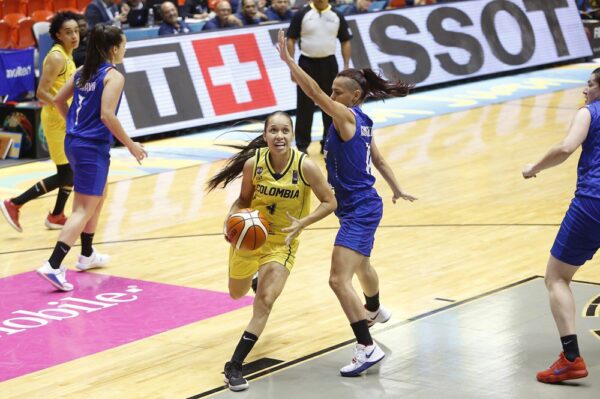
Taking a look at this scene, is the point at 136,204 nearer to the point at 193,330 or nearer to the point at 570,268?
the point at 193,330

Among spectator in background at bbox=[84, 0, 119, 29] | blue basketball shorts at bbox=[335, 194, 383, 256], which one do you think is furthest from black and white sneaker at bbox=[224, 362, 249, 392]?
spectator in background at bbox=[84, 0, 119, 29]

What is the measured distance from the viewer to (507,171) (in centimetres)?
1245

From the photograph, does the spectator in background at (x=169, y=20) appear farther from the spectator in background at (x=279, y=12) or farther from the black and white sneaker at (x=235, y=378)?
the black and white sneaker at (x=235, y=378)

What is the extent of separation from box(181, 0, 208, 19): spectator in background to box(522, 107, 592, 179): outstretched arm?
13928 mm

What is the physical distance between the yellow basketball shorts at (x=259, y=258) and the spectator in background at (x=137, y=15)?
37.0ft

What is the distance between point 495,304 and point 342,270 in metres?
1.68

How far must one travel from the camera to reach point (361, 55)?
17938 mm

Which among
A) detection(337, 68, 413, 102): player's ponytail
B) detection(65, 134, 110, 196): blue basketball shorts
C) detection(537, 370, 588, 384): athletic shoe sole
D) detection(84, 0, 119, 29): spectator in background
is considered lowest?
detection(537, 370, 588, 384): athletic shoe sole

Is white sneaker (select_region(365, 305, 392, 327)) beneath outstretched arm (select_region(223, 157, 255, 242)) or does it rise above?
beneath

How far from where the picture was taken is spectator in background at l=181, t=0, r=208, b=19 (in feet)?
63.9

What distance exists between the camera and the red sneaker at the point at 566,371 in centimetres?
601

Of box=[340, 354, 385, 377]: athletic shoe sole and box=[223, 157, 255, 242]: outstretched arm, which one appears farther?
box=[223, 157, 255, 242]: outstretched arm

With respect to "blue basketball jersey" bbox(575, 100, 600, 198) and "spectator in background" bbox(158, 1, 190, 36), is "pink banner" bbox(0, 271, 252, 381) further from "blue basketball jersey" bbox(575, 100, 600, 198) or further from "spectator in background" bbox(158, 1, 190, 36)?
"spectator in background" bbox(158, 1, 190, 36)

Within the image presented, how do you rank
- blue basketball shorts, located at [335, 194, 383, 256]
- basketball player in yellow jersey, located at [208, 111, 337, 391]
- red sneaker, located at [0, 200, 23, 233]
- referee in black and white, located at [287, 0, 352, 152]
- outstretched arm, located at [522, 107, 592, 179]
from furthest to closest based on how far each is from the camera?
1. referee in black and white, located at [287, 0, 352, 152]
2. red sneaker, located at [0, 200, 23, 233]
3. blue basketball shorts, located at [335, 194, 383, 256]
4. basketball player in yellow jersey, located at [208, 111, 337, 391]
5. outstretched arm, located at [522, 107, 592, 179]
